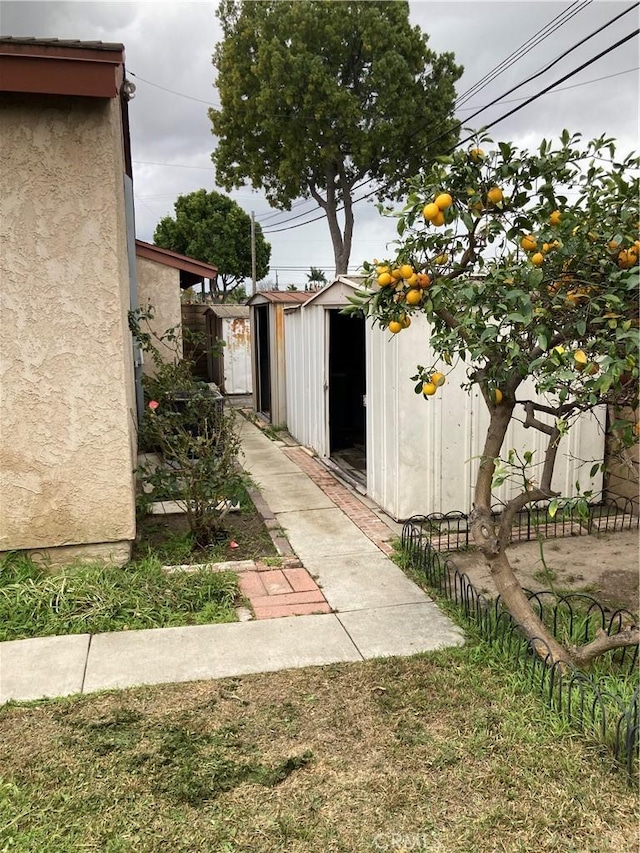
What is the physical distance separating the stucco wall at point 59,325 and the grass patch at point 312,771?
171 centimetres

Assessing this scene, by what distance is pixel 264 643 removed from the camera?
387 centimetres

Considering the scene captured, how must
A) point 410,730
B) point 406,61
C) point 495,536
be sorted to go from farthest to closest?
point 406,61, point 495,536, point 410,730

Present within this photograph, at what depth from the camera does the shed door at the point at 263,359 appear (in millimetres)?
12570

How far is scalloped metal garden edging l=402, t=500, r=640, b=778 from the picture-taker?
2.80 m

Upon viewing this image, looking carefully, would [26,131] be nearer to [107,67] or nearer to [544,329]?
[107,67]

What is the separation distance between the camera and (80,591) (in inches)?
170

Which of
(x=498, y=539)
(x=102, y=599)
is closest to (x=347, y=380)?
(x=102, y=599)

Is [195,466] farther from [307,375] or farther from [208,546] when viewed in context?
[307,375]

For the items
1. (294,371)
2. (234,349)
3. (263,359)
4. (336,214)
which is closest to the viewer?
(294,371)

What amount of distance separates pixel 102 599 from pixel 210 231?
3088 cm

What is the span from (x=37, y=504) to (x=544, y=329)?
3.61m

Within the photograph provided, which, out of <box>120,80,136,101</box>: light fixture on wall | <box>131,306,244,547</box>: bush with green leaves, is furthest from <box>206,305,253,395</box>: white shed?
<box>131,306,244,547</box>: bush with green leaves

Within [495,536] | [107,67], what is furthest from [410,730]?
[107,67]

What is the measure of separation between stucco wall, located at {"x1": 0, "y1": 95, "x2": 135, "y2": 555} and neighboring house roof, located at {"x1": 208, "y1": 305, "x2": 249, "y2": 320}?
36.5 feet
